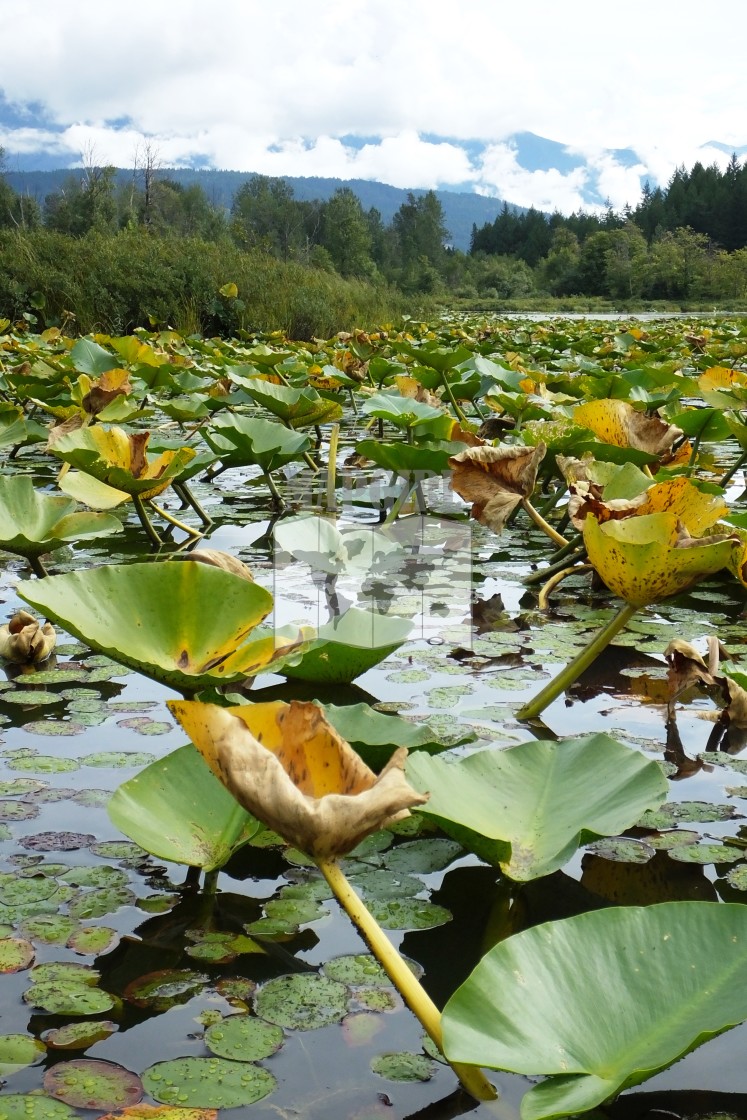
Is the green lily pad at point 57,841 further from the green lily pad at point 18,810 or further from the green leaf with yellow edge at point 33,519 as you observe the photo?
the green leaf with yellow edge at point 33,519

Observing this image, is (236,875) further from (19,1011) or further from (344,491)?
(344,491)

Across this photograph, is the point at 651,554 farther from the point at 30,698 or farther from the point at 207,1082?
the point at 30,698

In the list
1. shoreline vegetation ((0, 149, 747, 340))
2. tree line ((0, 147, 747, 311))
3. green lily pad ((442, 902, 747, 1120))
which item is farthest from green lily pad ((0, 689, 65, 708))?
tree line ((0, 147, 747, 311))

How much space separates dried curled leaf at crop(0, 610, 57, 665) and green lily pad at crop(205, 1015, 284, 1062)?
1011 mm

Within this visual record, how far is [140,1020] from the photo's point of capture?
783 millimetres

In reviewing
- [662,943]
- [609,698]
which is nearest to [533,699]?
[609,698]

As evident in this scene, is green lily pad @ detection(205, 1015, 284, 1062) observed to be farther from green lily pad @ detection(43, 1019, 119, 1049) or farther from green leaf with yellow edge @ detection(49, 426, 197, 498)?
green leaf with yellow edge @ detection(49, 426, 197, 498)

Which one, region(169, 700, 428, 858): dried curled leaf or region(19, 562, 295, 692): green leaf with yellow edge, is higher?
region(169, 700, 428, 858): dried curled leaf

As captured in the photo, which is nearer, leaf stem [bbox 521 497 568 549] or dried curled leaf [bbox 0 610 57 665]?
dried curled leaf [bbox 0 610 57 665]

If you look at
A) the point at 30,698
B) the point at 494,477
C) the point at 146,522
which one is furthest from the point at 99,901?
the point at 146,522

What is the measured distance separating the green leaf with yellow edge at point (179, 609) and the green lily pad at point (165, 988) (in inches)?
14.8

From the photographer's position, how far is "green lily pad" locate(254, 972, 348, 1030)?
31.0 inches

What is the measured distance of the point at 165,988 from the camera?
0.83 m

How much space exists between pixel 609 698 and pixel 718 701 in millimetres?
171
